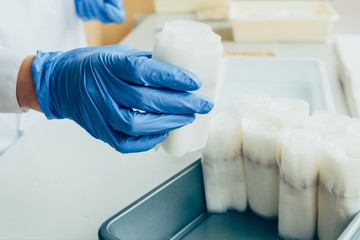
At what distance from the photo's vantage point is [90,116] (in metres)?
0.94

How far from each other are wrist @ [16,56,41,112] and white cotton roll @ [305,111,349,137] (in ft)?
2.43

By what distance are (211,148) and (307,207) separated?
28 centimetres

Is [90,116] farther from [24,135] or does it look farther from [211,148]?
[24,135]

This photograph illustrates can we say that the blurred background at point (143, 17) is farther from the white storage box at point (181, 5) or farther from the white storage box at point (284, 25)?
the white storage box at point (284, 25)

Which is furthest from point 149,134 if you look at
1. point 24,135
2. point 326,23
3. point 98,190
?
point 326,23

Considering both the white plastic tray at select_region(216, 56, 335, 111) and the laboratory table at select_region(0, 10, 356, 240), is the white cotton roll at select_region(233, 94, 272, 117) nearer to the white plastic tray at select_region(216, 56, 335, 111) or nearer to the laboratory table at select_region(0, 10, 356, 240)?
the laboratory table at select_region(0, 10, 356, 240)

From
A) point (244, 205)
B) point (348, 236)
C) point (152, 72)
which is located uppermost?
point (152, 72)

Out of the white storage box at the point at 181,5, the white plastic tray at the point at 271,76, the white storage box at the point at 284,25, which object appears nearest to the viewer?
the white plastic tray at the point at 271,76

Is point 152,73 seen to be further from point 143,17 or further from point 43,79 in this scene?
point 143,17

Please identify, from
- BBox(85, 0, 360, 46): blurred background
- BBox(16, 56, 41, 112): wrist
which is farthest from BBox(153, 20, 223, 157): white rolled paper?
BBox(85, 0, 360, 46): blurred background

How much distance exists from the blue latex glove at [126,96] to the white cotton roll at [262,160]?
20 centimetres

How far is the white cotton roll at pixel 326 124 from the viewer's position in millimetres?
983

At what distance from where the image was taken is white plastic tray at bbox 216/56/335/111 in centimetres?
169

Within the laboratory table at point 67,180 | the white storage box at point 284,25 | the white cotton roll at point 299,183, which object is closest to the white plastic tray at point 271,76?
the laboratory table at point 67,180
